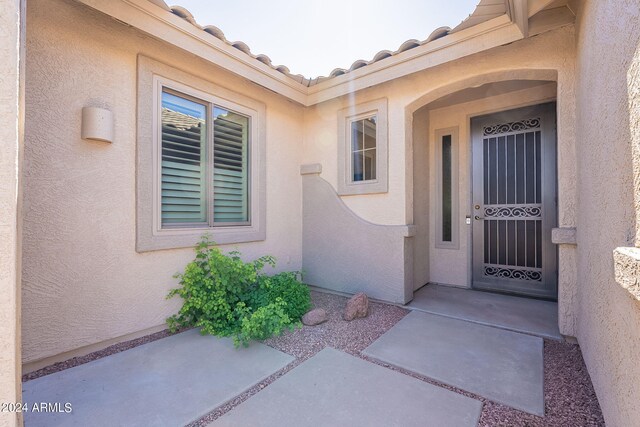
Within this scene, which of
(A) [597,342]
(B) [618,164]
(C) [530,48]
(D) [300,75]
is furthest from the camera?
(D) [300,75]

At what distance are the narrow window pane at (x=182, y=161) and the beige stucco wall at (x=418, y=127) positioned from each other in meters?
2.15

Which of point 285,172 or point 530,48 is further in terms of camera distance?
point 285,172

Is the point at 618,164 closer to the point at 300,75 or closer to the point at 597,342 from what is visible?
the point at 597,342

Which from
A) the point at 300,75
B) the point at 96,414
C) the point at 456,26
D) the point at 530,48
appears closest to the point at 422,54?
the point at 456,26

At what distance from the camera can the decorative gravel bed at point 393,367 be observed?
2039 mm

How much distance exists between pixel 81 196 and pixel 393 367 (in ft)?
11.9

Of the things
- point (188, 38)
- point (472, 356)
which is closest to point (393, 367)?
point (472, 356)

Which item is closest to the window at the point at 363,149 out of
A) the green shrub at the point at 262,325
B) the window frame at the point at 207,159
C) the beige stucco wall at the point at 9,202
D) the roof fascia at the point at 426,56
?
the roof fascia at the point at 426,56

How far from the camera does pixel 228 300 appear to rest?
11.8 feet

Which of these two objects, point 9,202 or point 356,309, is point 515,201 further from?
point 9,202

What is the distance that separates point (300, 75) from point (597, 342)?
493 centimetres

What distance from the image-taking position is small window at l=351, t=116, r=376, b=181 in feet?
15.8

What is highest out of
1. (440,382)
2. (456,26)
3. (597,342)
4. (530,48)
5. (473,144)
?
(456,26)

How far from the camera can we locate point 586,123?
2.56 metres
